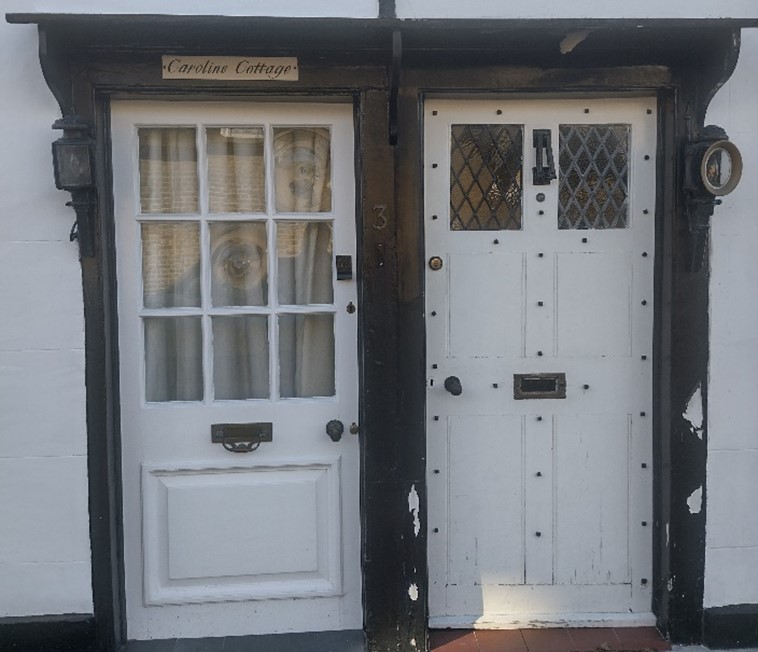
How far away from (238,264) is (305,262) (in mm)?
302

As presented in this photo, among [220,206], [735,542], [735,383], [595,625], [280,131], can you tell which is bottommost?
[595,625]

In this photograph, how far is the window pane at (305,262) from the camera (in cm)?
352

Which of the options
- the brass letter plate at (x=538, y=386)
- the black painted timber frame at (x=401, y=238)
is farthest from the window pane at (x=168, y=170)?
the brass letter plate at (x=538, y=386)

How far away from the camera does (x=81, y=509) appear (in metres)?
3.35

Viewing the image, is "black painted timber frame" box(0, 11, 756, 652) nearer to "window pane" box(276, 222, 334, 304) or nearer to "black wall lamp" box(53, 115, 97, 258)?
"black wall lamp" box(53, 115, 97, 258)

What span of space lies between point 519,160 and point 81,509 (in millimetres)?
2477

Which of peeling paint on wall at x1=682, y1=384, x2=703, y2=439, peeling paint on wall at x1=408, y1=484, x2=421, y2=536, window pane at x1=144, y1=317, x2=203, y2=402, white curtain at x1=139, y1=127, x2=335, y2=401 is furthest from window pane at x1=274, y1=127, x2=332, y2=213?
peeling paint on wall at x1=682, y1=384, x2=703, y2=439

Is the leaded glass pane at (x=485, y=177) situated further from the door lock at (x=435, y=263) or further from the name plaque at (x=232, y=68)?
the name plaque at (x=232, y=68)

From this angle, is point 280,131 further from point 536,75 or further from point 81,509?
point 81,509

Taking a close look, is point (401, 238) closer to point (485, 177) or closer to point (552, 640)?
point (485, 177)

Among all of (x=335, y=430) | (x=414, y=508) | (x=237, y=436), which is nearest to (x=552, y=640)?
(x=414, y=508)

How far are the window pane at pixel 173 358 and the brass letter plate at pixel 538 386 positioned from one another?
57.2 inches

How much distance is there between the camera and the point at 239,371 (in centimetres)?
354

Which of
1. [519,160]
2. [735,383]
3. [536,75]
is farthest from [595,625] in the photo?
[536,75]
